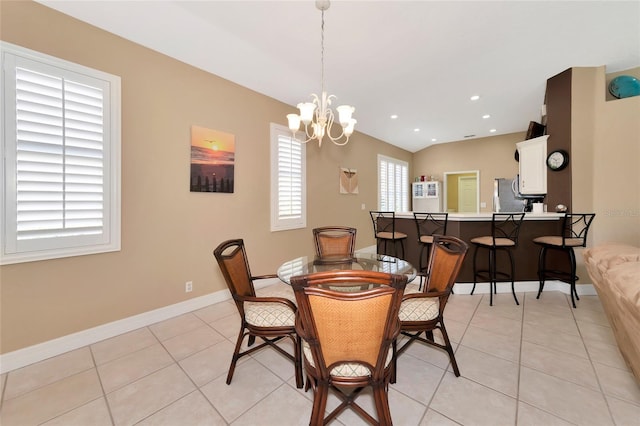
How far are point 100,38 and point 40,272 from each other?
2.14m

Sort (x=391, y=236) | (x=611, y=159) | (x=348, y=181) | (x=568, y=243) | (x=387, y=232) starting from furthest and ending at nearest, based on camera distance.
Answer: (x=348, y=181)
(x=387, y=232)
(x=391, y=236)
(x=611, y=159)
(x=568, y=243)

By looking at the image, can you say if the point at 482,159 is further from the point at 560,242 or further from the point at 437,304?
the point at 437,304

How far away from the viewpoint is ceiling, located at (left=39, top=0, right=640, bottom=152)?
2.20 meters

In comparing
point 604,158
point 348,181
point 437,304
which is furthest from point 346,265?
point 604,158

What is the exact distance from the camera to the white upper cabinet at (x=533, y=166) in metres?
3.73

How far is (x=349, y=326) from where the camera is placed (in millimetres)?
1087

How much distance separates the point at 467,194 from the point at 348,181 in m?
4.15

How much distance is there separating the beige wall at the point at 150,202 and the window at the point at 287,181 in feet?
0.49

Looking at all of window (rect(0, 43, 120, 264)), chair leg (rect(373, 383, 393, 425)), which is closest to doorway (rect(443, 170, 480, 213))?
chair leg (rect(373, 383, 393, 425))

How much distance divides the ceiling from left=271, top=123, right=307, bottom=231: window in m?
0.65

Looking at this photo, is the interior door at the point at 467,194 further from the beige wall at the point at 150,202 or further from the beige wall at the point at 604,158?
the beige wall at the point at 150,202

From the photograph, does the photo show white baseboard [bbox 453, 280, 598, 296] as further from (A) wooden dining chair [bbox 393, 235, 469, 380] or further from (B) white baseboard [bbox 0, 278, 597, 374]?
(A) wooden dining chair [bbox 393, 235, 469, 380]

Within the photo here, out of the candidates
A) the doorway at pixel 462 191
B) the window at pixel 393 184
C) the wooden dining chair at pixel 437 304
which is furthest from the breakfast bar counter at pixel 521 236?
the doorway at pixel 462 191

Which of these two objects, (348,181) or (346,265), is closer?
(346,265)
